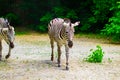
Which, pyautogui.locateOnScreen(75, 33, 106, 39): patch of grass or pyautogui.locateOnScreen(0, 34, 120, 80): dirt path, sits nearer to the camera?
pyautogui.locateOnScreen(0, 34, 120, 80): dirt path

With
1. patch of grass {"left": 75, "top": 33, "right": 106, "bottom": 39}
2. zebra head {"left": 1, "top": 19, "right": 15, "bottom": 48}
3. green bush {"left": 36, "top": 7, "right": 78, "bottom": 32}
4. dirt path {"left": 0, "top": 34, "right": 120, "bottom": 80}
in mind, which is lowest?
dirt path {"left": 0, "top": 34, "right": 120, "bottom": 80}

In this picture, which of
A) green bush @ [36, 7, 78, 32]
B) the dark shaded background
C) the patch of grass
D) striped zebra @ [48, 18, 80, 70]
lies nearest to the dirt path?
striped zebra @ [48, 18, 80, 70]

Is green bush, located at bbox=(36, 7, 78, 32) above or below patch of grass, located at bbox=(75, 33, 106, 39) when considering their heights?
above

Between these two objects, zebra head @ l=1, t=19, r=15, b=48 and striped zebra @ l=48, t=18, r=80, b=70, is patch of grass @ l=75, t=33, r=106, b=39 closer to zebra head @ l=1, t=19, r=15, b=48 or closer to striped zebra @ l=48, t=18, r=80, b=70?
striped zebra @ l=48, t=18, r=80, b=70

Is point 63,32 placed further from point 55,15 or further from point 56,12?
point 55,15

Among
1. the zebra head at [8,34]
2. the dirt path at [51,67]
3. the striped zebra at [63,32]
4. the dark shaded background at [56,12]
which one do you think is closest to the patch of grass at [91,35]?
the dark shaded background at [56,12]

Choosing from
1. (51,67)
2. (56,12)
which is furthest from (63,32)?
(56,12)

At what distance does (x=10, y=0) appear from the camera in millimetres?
24562

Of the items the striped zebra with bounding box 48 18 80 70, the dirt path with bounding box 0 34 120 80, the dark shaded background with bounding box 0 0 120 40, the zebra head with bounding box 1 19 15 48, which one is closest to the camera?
the dirt path with bounding box 0 34 120 80

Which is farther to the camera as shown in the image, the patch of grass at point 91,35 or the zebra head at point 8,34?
the patch of grass at point 91,35

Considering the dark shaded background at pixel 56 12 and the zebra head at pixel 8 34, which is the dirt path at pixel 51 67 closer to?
the zebra head at pixel 8 34

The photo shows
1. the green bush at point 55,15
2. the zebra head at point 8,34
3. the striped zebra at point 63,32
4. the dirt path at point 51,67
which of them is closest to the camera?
the dirt path at point 51,67

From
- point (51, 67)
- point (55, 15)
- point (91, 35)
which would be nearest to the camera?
point (51, 67)

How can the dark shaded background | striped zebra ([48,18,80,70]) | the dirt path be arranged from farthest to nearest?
the dark shaded background
striped zebra ([48,18,80,70])
the dirt path
